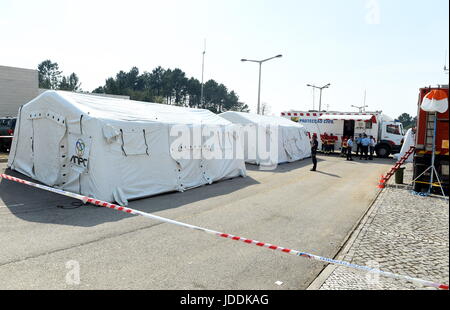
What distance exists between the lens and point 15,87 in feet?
83.6

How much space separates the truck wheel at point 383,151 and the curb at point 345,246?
1608cm

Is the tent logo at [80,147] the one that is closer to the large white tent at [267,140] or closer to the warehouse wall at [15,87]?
the large white tent at [267,140]

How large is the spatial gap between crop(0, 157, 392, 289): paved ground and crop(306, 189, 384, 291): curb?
3.9 inches

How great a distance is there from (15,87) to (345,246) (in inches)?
1059

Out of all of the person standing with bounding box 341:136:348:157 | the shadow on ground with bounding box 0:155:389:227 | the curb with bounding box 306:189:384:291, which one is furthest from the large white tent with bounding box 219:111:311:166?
the curb with bounding box 306:189:384:291

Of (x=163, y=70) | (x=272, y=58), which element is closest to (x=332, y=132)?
(x=272, y=58)

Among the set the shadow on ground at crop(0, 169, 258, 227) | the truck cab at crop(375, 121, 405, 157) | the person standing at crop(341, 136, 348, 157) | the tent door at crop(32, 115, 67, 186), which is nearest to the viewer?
the shadow on ground at crop(0, 169, 258, 227)

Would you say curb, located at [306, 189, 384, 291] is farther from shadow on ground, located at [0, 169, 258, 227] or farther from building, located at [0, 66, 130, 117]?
building, located at [0, 66, 130, 117]

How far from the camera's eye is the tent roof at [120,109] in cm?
957

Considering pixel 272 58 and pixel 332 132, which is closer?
pixel 332 132

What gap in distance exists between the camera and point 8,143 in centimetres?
1788

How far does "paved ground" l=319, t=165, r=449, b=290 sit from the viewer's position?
4633 millimetres
